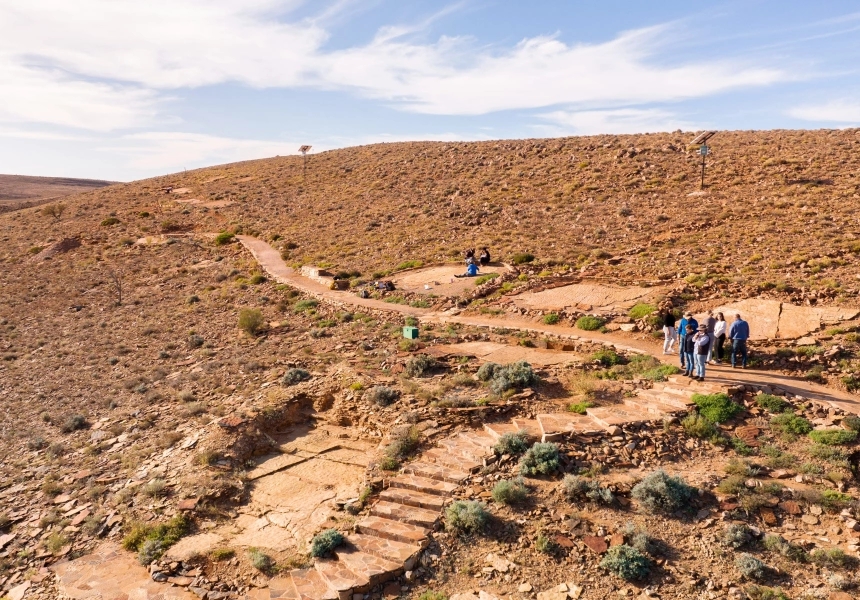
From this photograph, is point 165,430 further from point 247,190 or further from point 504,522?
point 247,190

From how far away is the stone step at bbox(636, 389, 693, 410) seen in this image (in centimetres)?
1284

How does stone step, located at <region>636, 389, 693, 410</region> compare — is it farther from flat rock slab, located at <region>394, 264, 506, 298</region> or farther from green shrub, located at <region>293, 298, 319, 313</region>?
green shrub, located at <region>293, 298, 319, 313</region>

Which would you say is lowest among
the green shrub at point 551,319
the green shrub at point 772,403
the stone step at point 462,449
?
the stone step at point 462,449

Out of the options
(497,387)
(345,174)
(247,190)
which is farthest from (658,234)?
(247,190)

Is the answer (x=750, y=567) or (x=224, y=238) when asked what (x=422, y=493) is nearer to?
(x=750, y=567)

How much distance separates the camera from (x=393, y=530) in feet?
33.0

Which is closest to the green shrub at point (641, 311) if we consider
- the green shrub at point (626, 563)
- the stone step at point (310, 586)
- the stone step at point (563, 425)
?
the stone step at point (563, 425)

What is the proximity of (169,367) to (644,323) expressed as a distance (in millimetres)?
16540

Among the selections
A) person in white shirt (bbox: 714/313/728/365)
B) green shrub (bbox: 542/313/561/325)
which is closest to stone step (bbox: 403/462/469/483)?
person in white shirt (bbox: 714/313/728/365)

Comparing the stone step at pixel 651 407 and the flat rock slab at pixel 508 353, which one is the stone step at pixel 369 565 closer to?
the stone step at pixel 651 407

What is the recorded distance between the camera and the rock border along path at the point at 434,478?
9.28m

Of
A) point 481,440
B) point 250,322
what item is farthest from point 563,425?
point 250,322

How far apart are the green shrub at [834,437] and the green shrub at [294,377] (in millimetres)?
12660

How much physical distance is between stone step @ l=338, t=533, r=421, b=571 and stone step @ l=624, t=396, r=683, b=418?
20.7 ft
